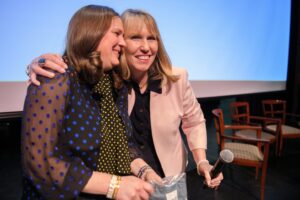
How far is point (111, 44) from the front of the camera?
815 mm

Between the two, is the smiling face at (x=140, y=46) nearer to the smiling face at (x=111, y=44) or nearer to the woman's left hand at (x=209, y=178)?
the smiling face at (x=111, y=44)

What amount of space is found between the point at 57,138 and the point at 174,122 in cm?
73

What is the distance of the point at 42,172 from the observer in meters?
0.65

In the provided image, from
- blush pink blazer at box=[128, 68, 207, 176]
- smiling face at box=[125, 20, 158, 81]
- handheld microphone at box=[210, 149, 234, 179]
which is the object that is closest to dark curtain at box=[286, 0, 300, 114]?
blush pink blazer at box=[128, 68, 207, 176]

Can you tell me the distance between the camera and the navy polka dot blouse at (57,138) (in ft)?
2.10

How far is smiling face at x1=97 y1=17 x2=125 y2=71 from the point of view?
0.80m

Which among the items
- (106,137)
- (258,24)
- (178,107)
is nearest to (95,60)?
(106,137)

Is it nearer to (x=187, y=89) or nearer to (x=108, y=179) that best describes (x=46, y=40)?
(x=187, y=89)

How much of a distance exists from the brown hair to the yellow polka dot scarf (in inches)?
3.9

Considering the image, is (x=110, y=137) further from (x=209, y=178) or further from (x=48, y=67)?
(x=209, y=178)

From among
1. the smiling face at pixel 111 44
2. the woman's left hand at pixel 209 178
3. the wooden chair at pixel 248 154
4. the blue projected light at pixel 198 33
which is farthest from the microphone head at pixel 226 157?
the wooden chair at pixel 248 154

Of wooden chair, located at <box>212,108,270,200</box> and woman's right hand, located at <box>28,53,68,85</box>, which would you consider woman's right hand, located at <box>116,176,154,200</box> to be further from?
wooden chair, located at <box>212,108,270,200</box>

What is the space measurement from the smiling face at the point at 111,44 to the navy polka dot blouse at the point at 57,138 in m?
0.13

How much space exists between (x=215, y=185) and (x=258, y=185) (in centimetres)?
208
